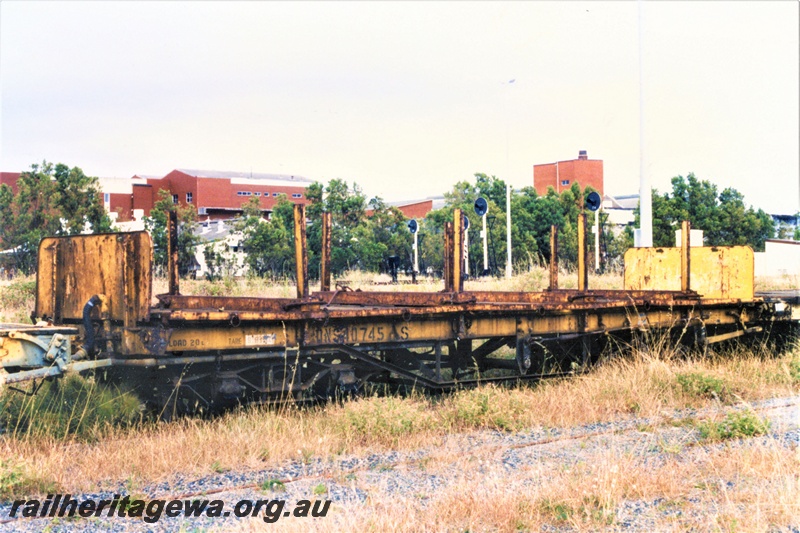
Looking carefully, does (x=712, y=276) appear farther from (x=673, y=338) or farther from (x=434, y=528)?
(x=434, y=528)

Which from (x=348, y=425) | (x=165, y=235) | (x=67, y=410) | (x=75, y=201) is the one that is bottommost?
(x=348, y=425)

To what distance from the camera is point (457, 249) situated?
838 cm

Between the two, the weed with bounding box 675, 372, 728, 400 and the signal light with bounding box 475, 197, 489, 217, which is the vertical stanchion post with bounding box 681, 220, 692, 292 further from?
the signal light with bounding box 475, 197, 489, 217

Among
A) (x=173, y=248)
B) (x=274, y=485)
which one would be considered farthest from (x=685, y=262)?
(x=274, y=485)

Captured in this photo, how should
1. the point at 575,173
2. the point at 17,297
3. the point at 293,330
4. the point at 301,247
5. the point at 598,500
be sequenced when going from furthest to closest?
the point at 575,173 → the point at 17,297 → the point at 293,330 → the point at 301,247 → the point at 598,500

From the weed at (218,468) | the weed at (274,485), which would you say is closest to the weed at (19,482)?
the weed at (218,468)

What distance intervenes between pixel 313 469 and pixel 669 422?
352 cm

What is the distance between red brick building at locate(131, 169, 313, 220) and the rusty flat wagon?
51862mm

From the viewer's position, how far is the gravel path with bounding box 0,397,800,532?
4.68 metres

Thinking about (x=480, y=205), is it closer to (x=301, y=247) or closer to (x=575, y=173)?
(x=301, y=247)

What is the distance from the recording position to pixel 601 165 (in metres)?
67.9

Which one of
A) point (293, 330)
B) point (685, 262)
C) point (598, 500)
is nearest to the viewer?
point (598, 500)

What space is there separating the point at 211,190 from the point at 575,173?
30183 mm

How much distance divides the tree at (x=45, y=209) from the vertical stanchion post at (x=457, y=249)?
15438 millimetres
